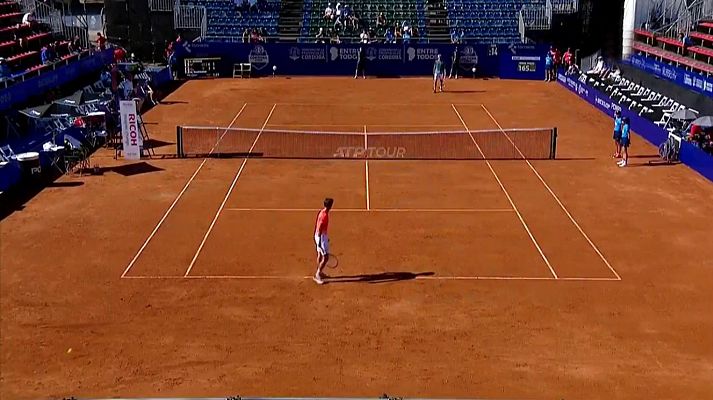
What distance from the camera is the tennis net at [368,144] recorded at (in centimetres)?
2789

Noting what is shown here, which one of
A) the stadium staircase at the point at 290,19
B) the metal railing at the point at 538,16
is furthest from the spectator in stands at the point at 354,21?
the metal railing at the point at 538,16

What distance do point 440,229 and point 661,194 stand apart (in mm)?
7733

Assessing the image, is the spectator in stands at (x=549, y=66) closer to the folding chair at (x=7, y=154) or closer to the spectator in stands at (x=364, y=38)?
the spectator in stands at (x=364, y=38)

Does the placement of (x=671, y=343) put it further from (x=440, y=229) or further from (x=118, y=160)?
(x=118, y=160)

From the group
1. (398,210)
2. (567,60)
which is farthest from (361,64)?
(398,210)

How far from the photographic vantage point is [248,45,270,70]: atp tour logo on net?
47.5 meters

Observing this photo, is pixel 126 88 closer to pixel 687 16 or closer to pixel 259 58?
pixel 259 58

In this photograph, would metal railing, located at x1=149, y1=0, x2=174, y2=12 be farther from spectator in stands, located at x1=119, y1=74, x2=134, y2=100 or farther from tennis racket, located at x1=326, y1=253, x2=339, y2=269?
tennis racket, located at x1=326, y1=253, x2=339, y2=269

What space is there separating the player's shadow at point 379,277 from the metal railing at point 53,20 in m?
34.1

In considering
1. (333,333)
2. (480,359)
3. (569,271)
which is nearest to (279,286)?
(333,333)

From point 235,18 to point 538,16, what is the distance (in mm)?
19288

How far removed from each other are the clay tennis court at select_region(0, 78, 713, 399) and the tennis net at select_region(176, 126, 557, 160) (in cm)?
93

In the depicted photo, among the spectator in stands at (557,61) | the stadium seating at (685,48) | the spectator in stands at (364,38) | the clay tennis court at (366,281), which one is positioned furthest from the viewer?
the spectator in stands at (364,38)

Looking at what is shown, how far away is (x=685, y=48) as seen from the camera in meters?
41.9
